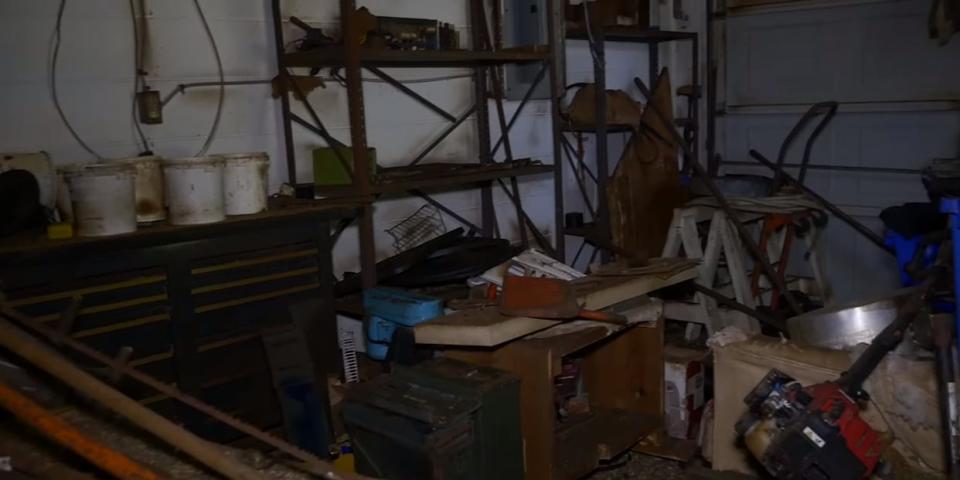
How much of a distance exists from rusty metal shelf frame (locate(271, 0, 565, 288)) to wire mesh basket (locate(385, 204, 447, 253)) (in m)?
0.05

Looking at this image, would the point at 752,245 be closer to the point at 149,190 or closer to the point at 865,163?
the point at 865,163

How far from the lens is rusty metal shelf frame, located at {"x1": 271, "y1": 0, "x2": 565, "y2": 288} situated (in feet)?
8.62

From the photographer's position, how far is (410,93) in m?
3.30

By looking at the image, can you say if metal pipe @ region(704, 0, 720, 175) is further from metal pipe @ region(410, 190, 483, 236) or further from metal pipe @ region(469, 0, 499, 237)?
metal pipe @ region(410, 190, 483, 236)

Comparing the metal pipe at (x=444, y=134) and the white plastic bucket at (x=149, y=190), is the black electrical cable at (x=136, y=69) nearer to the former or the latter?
the white plastic bucket at (x=149, y=190)

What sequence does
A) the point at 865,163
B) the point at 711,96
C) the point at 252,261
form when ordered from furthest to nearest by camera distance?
the point at 711,96, the point at 865,163, the point at 252,261

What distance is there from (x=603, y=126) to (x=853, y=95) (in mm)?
1388

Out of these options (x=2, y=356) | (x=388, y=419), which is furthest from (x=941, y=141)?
(x=2, y=356)

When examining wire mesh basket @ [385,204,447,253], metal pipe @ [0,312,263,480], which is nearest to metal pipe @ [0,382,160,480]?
metal pipe @ [0,312,263,480]

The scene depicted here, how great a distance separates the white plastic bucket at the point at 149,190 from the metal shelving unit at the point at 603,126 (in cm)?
191

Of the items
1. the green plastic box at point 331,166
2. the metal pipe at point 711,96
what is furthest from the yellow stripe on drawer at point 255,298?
the metal pipe at point 711,96

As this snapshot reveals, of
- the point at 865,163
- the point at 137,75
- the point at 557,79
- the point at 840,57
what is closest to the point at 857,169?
the point at 865,163

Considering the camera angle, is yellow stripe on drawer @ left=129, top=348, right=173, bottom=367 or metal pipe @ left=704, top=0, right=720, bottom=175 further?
metal pipe @ left=704, top=0, right=720, bottom=175

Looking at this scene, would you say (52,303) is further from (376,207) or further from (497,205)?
(497,205)
